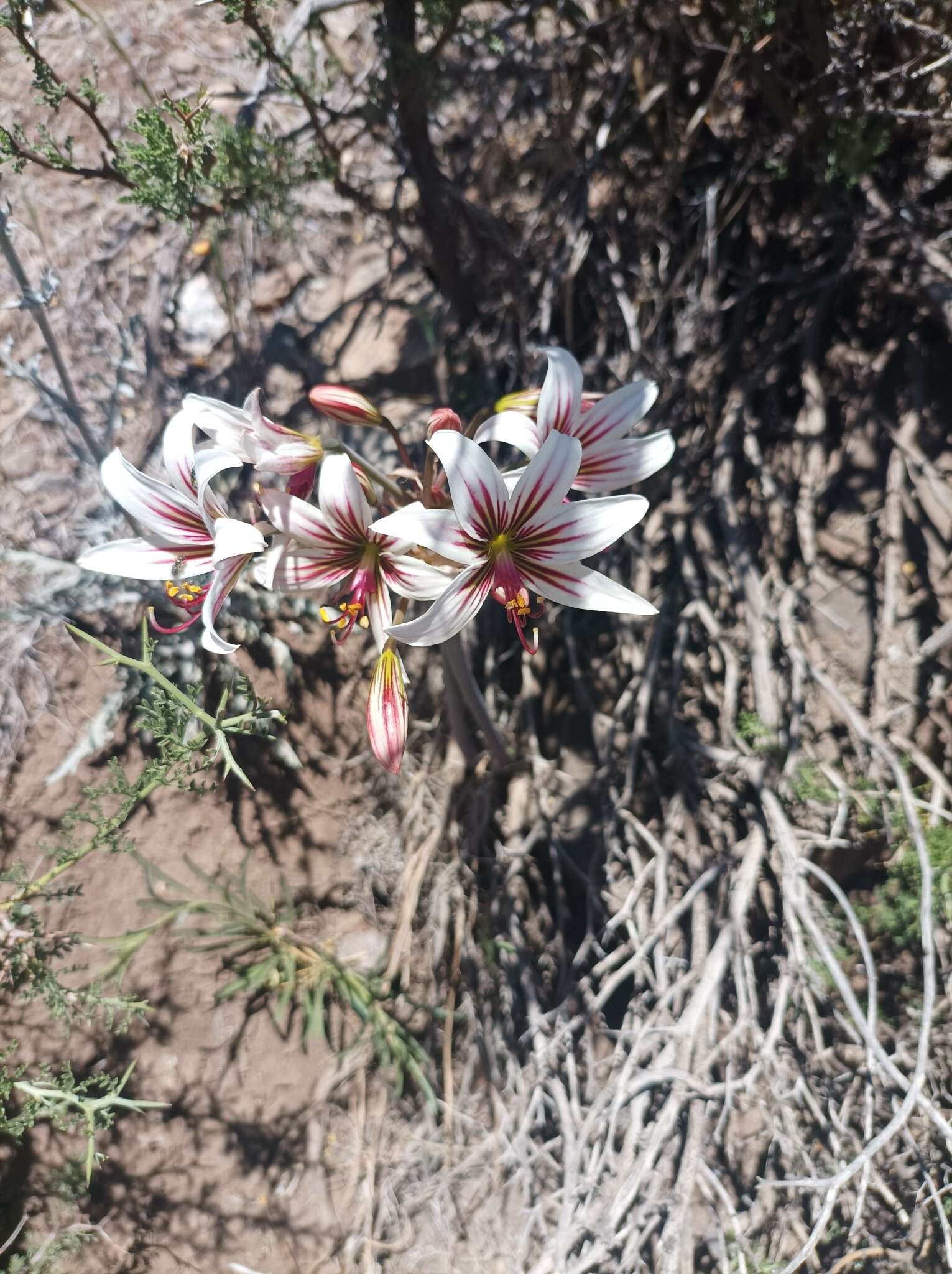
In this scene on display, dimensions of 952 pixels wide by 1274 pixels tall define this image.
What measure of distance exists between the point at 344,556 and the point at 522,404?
0.44m

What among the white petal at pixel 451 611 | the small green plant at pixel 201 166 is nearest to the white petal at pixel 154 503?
the white petal at pixel 451 611

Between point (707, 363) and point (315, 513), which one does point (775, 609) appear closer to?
point (707, 363)

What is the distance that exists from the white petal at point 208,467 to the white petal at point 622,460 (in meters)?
0.57

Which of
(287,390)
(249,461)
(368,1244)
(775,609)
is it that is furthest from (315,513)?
(368,1244)

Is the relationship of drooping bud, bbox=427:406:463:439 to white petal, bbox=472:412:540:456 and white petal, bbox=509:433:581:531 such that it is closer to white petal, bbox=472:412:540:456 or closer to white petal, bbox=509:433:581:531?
white petal, bbox=472:412:540:456

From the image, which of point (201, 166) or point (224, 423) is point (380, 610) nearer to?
point (224, 423)

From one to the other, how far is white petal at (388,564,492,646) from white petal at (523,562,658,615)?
3.6 inches

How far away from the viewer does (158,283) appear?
8.34 ft

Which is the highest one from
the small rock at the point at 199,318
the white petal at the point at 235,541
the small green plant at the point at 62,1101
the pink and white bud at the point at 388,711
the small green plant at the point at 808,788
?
the small rock at the point at 199,318

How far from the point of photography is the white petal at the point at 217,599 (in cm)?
122

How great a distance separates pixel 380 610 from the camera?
4.53ft

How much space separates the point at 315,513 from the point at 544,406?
15.8 inches

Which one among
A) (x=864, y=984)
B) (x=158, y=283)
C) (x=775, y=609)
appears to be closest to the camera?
(x=864, y=984)

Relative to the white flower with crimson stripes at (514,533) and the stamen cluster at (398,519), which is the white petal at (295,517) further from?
the white flower with crimson stripes at (514,533)
